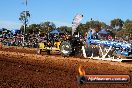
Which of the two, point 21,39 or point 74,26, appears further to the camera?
point 21,39

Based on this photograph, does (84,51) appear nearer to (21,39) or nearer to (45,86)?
(45,86)

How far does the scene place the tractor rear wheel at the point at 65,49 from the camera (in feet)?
60.5

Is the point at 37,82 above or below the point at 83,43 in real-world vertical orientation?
below

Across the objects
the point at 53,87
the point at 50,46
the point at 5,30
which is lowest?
the point at 53,87

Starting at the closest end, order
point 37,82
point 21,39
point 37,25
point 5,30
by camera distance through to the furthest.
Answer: point 37,82 < point 21,39 < point 5,30 < point 37,25

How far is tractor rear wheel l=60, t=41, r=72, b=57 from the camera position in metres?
18.4

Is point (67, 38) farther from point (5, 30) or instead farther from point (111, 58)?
point (5, 30)

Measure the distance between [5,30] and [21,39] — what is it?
5.82 metres

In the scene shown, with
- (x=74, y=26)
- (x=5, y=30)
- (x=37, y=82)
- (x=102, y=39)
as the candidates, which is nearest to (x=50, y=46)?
(x=74, y=26)

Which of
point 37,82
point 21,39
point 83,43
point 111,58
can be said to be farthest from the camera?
point 21,39

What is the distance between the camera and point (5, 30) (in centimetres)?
3969

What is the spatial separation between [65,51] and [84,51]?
1.11 m

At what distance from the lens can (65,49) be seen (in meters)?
18.7

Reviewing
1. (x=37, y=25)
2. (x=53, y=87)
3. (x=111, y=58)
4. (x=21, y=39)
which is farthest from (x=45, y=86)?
(x=37, y=25)
